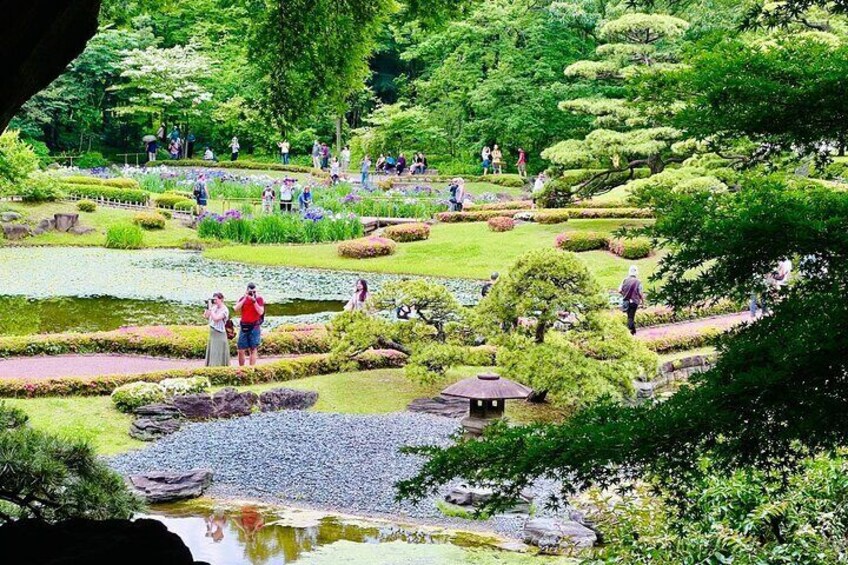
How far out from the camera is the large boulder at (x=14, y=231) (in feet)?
106

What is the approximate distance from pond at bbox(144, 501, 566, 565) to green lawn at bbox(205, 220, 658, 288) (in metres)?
16.6

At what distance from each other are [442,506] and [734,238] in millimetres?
7548

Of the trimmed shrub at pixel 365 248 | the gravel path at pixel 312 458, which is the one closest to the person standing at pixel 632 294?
the gravel path at pixel 312 458

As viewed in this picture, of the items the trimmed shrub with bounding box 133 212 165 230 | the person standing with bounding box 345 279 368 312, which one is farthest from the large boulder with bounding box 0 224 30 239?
the person standing with bounding box 345 279 368 312

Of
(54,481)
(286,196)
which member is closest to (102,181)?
(286,196)

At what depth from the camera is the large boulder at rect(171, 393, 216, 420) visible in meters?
14.7

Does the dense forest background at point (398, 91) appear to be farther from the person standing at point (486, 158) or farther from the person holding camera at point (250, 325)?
the person holding camera at point (250, 325)

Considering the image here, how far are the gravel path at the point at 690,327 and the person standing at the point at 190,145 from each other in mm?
32021

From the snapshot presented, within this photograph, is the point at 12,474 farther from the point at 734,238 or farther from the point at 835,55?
the point at 835,55

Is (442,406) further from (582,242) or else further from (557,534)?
(582,242)

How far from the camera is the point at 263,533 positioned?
11094mm

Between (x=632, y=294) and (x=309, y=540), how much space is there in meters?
10.5

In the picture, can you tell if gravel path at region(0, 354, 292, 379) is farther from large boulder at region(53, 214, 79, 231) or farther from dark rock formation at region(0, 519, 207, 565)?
large boulder at region(53, 214, 79, 231)

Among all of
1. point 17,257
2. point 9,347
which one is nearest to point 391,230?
point 17,257
